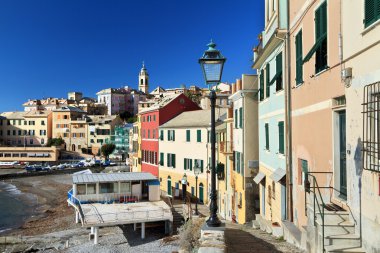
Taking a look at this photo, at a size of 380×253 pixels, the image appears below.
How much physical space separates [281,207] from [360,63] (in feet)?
27.9

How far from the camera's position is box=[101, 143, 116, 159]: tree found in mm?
104625

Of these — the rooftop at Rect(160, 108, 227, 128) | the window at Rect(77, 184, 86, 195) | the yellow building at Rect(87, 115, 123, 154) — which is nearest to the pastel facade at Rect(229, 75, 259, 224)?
the rooftop at Rect(160, 108, 227, 128)

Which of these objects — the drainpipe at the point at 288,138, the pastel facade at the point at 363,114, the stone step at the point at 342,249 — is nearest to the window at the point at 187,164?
the drainpipe at the point at 288,138

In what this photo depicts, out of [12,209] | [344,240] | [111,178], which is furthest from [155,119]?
[344,240]

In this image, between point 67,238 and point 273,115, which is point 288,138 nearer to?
point 273,115

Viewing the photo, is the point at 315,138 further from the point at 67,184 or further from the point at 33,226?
the point at 67,184

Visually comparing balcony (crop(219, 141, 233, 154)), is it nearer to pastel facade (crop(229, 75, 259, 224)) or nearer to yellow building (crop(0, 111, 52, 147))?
pastel facade (crop(229, 75, 259, 224))

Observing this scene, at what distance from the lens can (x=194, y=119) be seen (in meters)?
42.8

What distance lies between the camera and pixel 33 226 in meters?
38.2

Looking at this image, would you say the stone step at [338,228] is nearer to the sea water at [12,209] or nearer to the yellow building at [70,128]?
the sea water at [12,209]

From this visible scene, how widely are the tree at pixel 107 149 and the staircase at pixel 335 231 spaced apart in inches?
3930

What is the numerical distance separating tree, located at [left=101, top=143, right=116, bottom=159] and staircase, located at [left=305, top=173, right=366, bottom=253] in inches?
3930

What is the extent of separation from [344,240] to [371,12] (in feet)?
13.8

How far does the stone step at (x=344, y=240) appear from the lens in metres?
7.26
